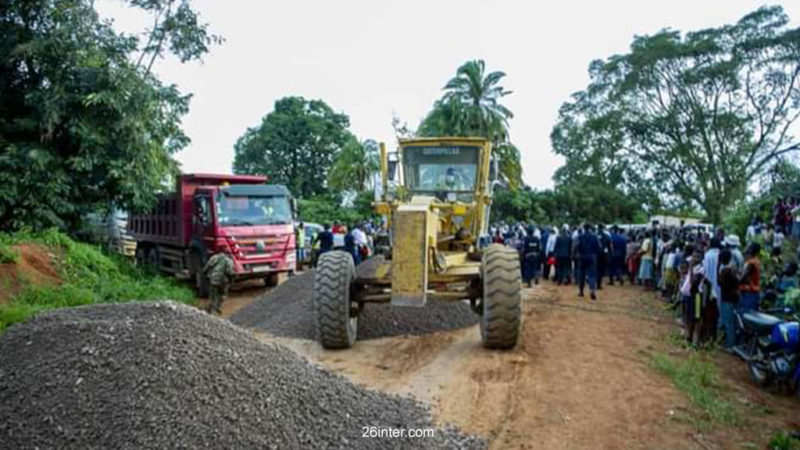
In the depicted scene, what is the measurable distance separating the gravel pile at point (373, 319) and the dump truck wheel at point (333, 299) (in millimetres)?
978

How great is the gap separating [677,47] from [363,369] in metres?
23.2

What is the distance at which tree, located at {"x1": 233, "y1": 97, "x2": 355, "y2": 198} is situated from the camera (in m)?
44.5

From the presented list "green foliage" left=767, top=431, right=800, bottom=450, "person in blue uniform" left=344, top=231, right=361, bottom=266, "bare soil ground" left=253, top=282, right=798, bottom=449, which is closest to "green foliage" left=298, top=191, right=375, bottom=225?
"person in blue uniform" left=344, top=231, right=361, bottom=266

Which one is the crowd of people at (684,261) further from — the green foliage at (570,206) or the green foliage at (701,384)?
the green foliage at (570,206)

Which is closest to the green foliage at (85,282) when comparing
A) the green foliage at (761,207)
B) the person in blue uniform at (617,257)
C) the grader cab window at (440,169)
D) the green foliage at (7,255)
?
the green foliage at (7,255)

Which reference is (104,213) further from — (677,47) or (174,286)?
(677,47)

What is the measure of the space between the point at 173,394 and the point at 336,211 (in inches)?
1143

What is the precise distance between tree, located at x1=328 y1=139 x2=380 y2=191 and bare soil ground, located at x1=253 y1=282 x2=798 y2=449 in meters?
23.3

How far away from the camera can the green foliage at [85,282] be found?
388 inches

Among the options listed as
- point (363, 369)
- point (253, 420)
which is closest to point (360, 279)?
point (363, 369)

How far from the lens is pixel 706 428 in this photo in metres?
5.09

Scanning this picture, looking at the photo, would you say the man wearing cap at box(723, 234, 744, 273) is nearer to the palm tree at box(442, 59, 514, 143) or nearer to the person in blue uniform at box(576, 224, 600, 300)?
the person in blue uniform at box(576, 224, 600, 300)

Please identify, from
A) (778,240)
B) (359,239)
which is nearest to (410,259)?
(778,240)

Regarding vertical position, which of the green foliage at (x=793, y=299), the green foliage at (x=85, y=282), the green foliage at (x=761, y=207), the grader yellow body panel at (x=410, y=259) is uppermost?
the green foliage at (x=761, y=207)
